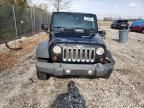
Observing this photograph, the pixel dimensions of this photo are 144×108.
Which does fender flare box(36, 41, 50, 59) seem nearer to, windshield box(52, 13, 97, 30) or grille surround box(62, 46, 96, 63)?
grille surround box(62, 46, 96, 63)

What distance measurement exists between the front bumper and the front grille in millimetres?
150

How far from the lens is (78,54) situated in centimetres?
673

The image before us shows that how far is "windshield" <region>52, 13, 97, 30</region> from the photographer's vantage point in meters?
8.34

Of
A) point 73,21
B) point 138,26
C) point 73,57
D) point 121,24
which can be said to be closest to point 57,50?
point 73,57

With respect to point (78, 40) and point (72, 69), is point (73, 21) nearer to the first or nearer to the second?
point (78, 40)

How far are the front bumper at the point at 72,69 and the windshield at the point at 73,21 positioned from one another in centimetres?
194

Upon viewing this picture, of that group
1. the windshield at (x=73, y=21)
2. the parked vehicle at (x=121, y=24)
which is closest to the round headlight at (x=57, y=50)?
the windshield at (x=73, y=21)

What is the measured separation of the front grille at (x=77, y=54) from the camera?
21.9 ft

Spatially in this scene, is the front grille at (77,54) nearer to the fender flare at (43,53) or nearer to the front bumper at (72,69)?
the front bumper at (72,69)

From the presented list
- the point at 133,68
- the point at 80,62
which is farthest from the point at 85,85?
the point at 133,68

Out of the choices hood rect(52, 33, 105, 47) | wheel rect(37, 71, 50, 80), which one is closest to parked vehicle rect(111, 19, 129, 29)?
hood rect(52, 33, 105, 47)

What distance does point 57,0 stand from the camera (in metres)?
53.3

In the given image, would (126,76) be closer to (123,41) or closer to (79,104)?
(79,104)

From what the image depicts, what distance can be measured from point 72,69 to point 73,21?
2.25 metres
